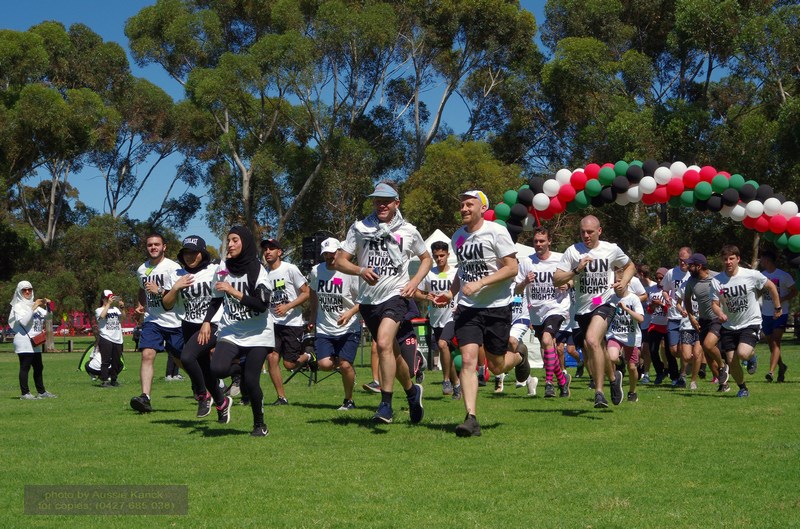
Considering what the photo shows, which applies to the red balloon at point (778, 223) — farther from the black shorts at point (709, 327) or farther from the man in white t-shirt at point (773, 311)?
the black shorts at point (709, 327)

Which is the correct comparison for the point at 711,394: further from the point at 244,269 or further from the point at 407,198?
the point at 407,198

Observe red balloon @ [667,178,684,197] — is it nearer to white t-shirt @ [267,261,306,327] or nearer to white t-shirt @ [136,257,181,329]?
white t-shirt @ [267,261,306,327]

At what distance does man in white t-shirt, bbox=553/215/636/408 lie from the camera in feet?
34.7

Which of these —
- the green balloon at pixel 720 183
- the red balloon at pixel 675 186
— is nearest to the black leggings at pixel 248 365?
the red balloon at pixel 675 186

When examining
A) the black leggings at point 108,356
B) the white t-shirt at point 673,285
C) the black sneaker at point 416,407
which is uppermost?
the white t-shirt at point 673,285

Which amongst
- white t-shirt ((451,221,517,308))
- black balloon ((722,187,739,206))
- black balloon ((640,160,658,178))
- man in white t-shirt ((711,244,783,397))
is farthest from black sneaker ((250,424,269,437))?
black balloon ((722,187,739,206))

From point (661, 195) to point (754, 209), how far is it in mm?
1719

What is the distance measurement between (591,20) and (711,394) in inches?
1369

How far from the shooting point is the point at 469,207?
9180mm

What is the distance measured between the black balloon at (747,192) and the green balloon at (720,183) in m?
0.28

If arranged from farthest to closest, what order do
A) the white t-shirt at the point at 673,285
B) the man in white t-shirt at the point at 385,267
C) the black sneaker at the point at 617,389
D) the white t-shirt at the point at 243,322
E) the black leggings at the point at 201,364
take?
the white t-shirt at the point at 673,285, the black sneaker at the point at 617,389, the black leggings at the point at 201,364, the man in white t-shirt at the point at 385,267, the white t-shirt at the point at 243,322

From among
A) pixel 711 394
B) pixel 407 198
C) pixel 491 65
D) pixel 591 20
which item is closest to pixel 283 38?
Answer: pixel 407 198

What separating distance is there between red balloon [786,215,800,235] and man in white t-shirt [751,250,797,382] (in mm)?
1584

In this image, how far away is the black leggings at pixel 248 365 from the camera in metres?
8.78
